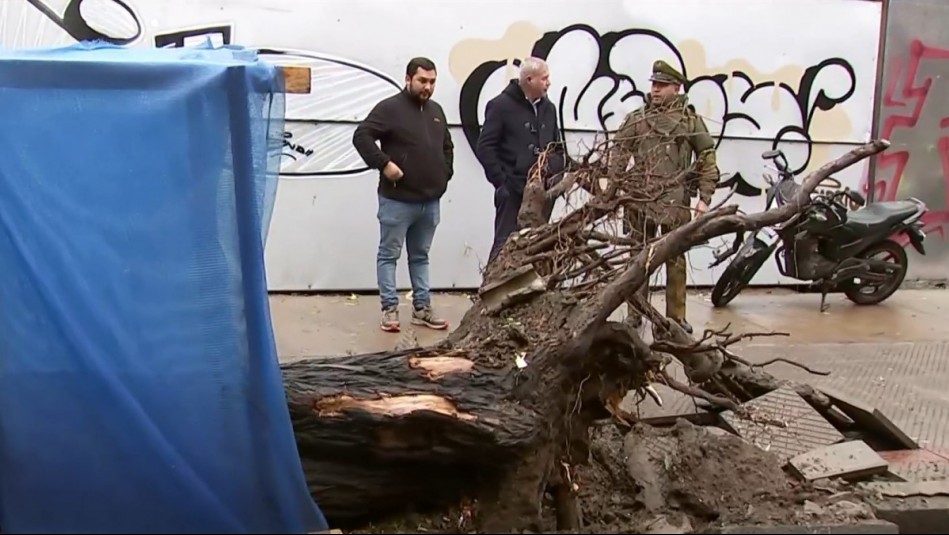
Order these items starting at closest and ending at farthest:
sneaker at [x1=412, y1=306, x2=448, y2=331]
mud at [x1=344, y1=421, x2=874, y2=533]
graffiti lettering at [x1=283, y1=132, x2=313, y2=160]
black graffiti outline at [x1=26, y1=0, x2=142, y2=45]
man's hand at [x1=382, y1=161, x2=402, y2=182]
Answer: mud at [x1=344, y1=421, x2=874, y2=533] < man's hand at [x1=382, y1=161, x2=402, y2=182] < sneaker at [x1=412, y1=306, x2=448, y2=331] < black graffiti outline at [x1=26, y1=0, x2=142, y2=45] < graffiti lettering at [x1=283, y1=132, x2=313, y2=160]

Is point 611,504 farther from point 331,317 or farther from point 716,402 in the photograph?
point 331,317

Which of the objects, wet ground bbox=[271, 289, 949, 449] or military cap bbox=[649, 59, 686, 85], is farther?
military cap bbox=[649, 59, 686, 85]

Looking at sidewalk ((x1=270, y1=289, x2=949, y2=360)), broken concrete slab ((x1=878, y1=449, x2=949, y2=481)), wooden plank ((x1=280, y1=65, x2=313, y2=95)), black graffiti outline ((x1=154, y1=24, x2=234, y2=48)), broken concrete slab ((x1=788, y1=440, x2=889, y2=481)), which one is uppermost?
black graffiti outline ((x1=154, y1=24, x2=234, y2=48))

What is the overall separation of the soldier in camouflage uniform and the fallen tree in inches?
4.2

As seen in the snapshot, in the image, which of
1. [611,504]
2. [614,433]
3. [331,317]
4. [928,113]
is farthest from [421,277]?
[928,113]

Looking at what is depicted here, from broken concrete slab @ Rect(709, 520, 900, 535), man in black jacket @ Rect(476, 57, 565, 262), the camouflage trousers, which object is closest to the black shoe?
the camouflage trousers

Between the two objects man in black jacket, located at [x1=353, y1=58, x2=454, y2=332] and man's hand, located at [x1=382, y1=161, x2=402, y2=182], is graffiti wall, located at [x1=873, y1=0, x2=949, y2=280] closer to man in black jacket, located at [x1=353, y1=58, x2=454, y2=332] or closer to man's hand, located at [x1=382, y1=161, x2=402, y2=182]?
man in black jacket, located at [x1=353, y1=58, x2=454, y2=332]

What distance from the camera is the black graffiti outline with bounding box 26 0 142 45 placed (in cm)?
757

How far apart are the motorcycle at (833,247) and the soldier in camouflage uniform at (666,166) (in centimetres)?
157

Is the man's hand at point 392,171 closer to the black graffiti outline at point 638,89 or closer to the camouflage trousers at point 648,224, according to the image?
the black graffiti outline at point 638,89

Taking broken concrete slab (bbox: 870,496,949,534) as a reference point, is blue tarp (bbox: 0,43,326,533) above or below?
above

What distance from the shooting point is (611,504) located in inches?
160

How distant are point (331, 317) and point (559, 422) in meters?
4.25

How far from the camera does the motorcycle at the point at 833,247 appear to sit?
27.1ft
